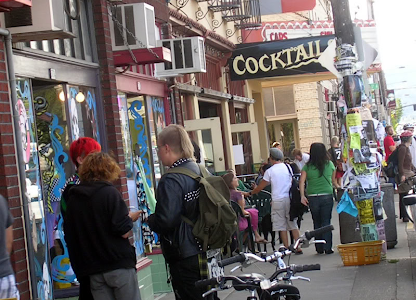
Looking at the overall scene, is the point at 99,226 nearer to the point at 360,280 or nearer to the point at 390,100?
the point at 360,280

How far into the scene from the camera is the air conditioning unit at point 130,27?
984 centimetres

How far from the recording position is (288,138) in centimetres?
3291

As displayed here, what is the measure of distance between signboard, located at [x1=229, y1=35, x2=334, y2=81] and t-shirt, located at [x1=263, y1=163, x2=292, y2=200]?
26.4 ft

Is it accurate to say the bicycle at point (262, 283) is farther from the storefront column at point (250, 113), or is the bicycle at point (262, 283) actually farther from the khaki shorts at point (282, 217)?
the storefront column at point (250, 113)

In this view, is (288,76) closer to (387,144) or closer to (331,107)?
(387,144)

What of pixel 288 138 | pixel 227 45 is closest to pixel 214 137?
pixel 227 45

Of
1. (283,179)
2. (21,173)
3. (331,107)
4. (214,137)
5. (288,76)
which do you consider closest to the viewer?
(21,173)

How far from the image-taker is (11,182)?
6.51 metres

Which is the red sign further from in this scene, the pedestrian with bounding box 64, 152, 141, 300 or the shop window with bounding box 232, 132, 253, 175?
the pedestrian with bounding box 64, 152, 141, 300

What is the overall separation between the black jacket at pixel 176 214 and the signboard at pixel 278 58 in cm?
1515

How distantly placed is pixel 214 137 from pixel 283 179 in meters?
3.07

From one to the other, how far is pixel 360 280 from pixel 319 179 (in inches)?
119

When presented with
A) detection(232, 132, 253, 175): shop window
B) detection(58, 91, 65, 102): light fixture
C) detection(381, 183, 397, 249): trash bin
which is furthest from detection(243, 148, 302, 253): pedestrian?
detection(232, 132, 253, 175): shop window

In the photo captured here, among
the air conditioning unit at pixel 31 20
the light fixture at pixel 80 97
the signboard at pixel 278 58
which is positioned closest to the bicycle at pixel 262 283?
the air conditioning unit at pixel 31 20
